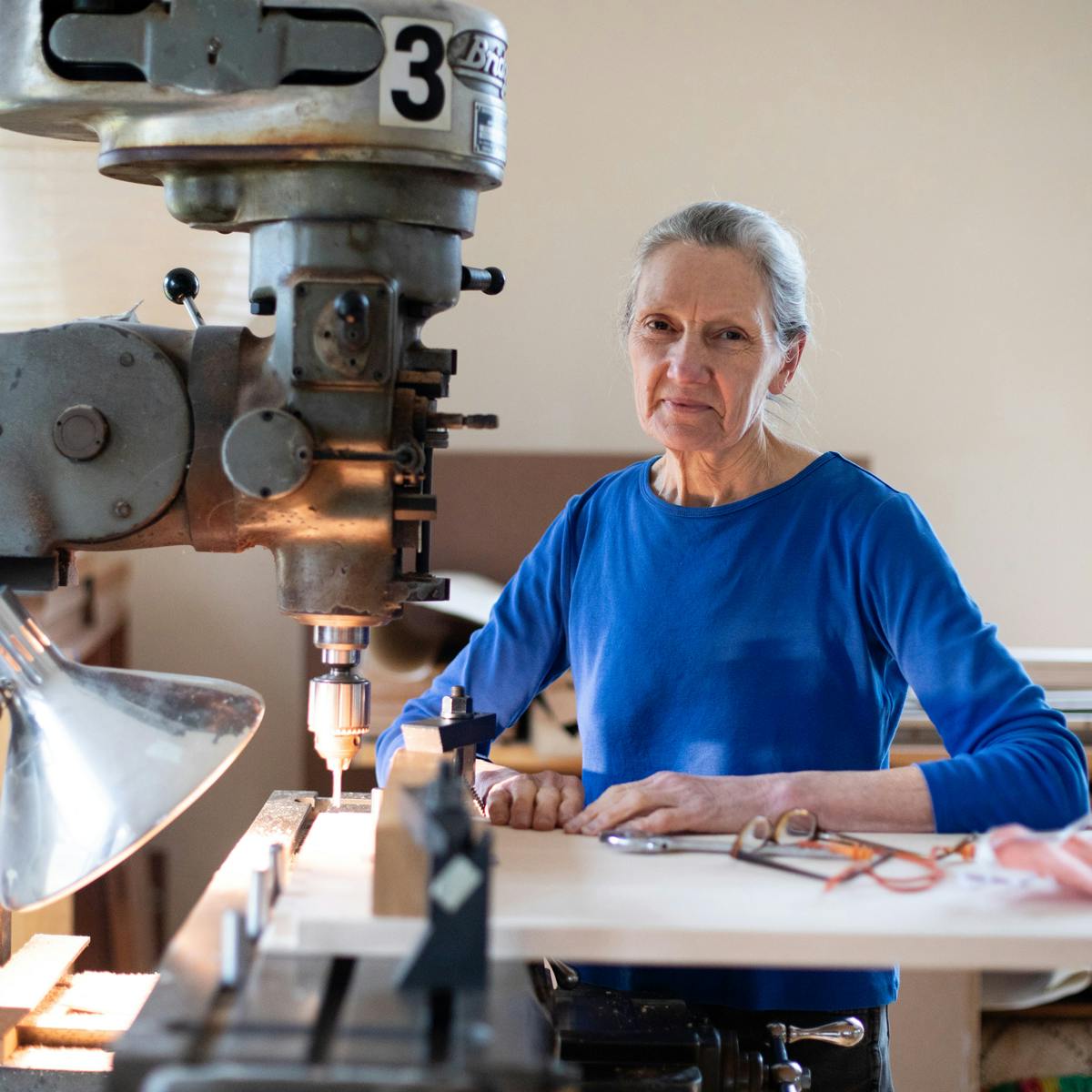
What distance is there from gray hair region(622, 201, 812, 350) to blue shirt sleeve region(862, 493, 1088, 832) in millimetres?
253

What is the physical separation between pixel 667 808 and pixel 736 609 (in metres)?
0.38

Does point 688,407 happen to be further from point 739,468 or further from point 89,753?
point 89,753

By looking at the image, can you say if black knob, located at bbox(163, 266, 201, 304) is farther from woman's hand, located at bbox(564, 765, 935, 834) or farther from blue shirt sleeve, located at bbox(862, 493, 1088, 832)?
blue shirt sleeve, located at bbox(862, 493, 1088, 832)

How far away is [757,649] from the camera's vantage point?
60.9 inches

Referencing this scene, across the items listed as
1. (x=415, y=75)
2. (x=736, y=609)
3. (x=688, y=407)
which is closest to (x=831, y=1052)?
(x=736, y=609)

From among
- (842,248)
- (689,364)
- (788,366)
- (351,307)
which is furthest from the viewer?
(842,248)

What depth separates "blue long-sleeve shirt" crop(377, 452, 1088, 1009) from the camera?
4.70 feet

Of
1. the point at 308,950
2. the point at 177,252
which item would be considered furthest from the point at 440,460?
the point at 308,950

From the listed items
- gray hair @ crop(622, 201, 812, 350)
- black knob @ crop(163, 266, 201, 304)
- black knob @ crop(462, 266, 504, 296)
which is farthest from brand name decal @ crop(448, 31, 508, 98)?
gray hair @ crop(622, 201, 812, 350)

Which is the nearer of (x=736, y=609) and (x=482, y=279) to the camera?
(x=482, y=279)

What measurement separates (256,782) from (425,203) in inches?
103

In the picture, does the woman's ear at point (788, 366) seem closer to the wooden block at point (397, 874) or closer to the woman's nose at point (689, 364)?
the woman's nose at point (689, 364)

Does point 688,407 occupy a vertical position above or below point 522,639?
above

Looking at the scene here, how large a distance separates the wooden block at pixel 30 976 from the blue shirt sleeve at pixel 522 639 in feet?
1.68
